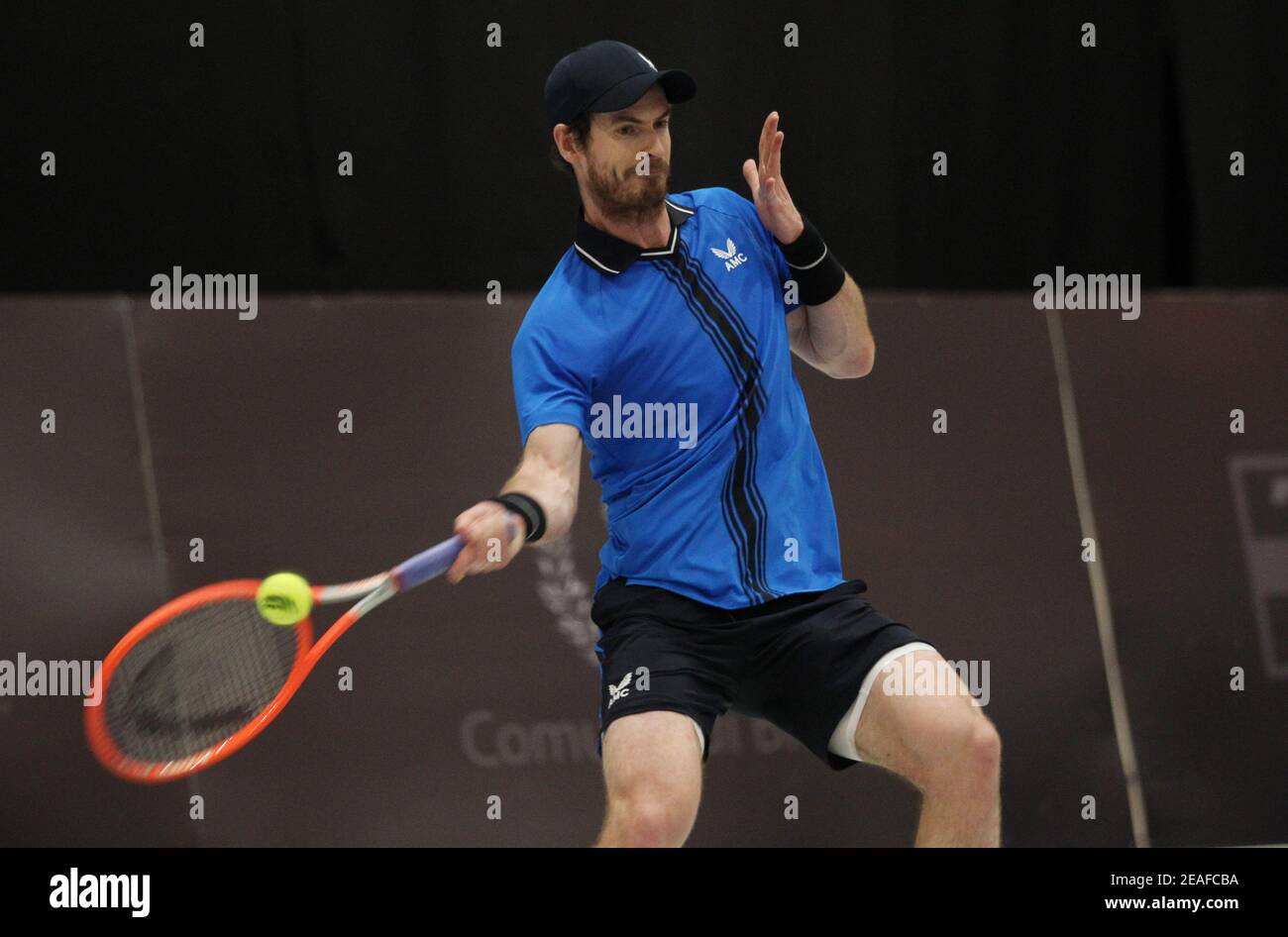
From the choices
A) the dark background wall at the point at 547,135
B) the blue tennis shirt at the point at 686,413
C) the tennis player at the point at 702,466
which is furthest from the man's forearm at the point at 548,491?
the dark background wall at the point at 547,135

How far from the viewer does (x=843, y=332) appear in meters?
3.71

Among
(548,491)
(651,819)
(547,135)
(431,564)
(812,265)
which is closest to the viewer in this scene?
(431,564)

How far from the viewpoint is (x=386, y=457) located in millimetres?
5203

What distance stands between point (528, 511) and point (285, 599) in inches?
18.3

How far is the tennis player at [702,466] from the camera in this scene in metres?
3.42

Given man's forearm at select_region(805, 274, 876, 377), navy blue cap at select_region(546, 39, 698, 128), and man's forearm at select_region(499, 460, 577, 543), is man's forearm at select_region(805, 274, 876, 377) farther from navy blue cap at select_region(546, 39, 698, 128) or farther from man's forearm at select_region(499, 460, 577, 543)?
A: man's forearm at select_region(499, 460, 577, 543)

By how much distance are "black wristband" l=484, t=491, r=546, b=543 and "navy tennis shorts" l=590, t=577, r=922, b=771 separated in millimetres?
356

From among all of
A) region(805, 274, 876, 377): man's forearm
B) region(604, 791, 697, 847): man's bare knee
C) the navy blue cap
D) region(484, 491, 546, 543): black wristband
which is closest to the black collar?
the navy blue cap

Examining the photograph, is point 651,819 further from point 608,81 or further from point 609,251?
point 608,81

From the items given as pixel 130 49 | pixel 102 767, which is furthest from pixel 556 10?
pixel 102 767

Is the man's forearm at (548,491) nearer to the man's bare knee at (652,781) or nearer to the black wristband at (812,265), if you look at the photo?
the man's bare knee at (652,781)

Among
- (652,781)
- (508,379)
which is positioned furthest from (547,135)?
(652,781)

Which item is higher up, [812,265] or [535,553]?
[812,265]

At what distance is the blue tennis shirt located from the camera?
3.54m
